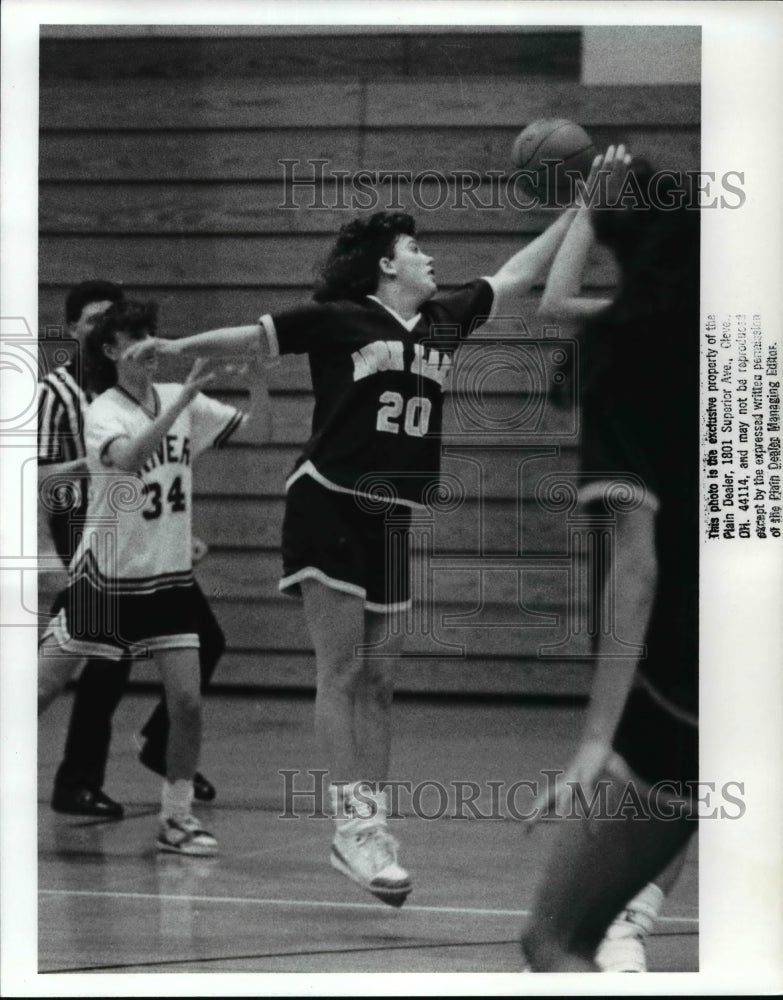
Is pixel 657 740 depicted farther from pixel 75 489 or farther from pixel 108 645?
pixel 75 489

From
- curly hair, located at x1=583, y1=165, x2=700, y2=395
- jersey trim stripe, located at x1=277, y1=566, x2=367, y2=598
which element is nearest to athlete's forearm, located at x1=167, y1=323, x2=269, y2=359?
jersey trim stripe, located at x1=277, y1=566, x2=367, y2=598

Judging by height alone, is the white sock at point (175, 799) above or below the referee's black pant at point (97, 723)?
below

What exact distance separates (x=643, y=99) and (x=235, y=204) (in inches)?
39.7

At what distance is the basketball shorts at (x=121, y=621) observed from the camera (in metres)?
9.98

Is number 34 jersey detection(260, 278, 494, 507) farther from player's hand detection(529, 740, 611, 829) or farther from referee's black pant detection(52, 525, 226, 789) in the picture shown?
player's hand detection(529, 740, 611, 829)

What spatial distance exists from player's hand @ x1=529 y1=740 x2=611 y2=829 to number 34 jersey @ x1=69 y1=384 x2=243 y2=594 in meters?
1.02

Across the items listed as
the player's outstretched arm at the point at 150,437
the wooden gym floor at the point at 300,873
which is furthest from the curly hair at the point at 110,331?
the wooden gym floor at the point at 300,873

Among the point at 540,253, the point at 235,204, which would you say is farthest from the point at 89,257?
the point at 540,253

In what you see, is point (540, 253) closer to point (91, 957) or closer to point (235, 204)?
point (235, 204)

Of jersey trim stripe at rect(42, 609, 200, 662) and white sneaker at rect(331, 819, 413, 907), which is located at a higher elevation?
jersey trim stripe at rect(42, 609, 200, 662)

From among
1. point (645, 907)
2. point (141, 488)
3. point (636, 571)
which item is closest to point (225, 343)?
point (141, 488)

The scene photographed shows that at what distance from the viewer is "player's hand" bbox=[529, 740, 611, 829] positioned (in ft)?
32.6

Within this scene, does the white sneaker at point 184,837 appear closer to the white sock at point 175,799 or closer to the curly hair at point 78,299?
the white sock at point 175,799

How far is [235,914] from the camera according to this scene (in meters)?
9.97
